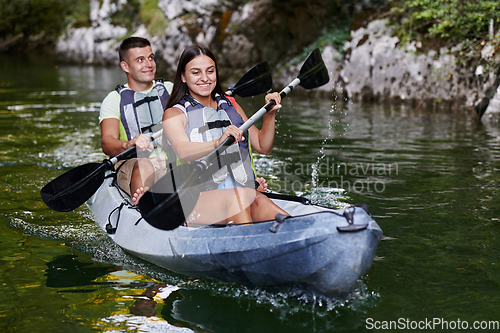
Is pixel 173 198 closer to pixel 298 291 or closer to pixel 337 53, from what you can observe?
pixel 298 291

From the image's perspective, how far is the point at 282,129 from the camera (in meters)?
8.34

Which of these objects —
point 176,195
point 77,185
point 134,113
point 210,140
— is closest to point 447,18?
point 134,113

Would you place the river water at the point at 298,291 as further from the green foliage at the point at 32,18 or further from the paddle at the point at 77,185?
the green foliage at the point at 32,18

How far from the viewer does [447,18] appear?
30.8 ft

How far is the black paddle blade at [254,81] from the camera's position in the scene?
388 centimetres

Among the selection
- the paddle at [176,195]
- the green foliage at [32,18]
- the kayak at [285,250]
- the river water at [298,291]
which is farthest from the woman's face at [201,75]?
the green foliage at [32,18]

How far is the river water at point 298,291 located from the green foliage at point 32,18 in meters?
27.4

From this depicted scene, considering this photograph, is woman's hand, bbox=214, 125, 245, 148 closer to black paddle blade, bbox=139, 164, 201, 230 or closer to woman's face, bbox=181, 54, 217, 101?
black paddle blade, bbox=139, 164, 201, 230

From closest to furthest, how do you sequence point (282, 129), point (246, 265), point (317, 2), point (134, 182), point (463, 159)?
point (246, 265), point (134, 182), point (463, 159), point (282, 129), point (317, 2)

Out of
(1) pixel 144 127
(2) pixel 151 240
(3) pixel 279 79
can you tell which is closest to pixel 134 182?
(1) pixel 144 127

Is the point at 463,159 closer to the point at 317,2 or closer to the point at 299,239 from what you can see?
the point at 299,239

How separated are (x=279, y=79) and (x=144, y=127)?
33.6 ft

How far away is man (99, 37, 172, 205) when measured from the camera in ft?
12.9

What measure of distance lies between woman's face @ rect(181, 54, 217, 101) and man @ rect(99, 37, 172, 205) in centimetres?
90
